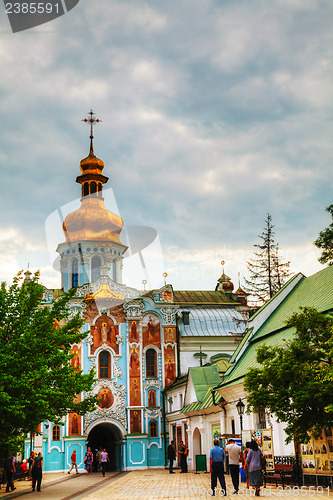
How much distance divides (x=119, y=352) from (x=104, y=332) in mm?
1789

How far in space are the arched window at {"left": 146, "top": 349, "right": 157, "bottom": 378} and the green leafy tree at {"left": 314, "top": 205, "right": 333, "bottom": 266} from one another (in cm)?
1382

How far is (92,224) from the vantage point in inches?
1922

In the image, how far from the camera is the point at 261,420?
25.5 metres

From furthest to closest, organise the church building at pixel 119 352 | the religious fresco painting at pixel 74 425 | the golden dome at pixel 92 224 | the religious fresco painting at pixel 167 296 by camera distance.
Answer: the golden dome at pixel 92 224 < the religious fresco painting at pixel 167 296 < the church building at pixel 119 352 < the religious fresco painting at pixel 74 425

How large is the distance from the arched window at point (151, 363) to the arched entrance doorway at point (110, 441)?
4495mm

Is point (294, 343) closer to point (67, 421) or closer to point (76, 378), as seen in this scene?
point (76, 378)

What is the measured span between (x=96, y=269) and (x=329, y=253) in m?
18.7

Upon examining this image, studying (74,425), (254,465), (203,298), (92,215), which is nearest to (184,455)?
(74,425)

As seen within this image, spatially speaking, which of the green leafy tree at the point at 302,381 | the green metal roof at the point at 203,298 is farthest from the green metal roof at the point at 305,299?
the green metal roof at the point at 203,298

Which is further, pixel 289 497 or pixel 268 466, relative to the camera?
pixel 268 466

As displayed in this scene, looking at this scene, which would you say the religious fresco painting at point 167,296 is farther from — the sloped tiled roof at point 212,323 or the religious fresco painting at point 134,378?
the religious fresco painting at point 134,378

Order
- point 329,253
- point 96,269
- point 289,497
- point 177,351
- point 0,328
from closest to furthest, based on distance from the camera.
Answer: point 289,497 → point 0,328 → point 329,253 → point 177,351 → point 96,269

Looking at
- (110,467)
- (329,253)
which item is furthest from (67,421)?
(329,253)

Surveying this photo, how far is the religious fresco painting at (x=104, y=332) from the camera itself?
42312 mm
